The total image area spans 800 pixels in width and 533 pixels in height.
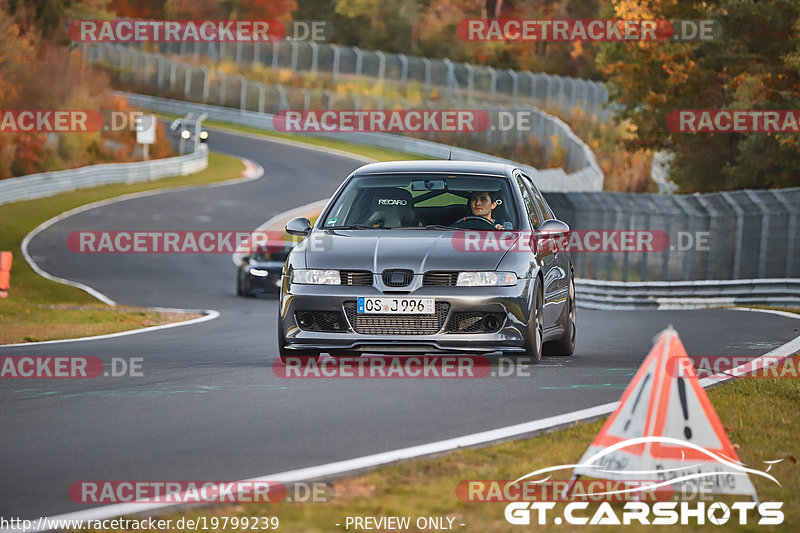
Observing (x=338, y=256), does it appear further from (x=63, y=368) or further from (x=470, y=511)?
(x=470, y=511)

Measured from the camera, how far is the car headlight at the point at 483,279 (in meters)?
10.4

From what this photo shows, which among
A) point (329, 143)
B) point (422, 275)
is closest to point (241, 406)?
point (422, 275)

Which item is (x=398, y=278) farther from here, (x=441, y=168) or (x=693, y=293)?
(x=693, y=293)

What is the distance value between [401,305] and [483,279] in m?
0.69

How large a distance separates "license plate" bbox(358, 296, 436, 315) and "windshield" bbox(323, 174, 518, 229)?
3.83ft

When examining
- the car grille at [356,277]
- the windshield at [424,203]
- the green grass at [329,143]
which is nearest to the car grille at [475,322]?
the car grille at [356,277]

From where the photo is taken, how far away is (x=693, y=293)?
81.1 ft

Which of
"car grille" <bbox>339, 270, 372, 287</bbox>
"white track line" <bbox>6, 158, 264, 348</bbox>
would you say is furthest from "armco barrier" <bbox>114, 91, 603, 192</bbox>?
"car grille" <bbox>339, 270, 372, 287</bbox>

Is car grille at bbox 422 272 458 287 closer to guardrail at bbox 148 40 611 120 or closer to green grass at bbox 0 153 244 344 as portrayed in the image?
green grass at bbox 0 153 244 344

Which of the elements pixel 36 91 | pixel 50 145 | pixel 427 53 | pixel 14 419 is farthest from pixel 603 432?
pixel 427 53

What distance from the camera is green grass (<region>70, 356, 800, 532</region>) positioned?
233 inches

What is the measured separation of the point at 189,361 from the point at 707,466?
7461 mm

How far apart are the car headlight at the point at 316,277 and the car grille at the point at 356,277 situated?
0.05 meters

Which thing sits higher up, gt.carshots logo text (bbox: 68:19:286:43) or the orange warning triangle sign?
gt.carshots logo text (bbox: 68:19:286:43)
